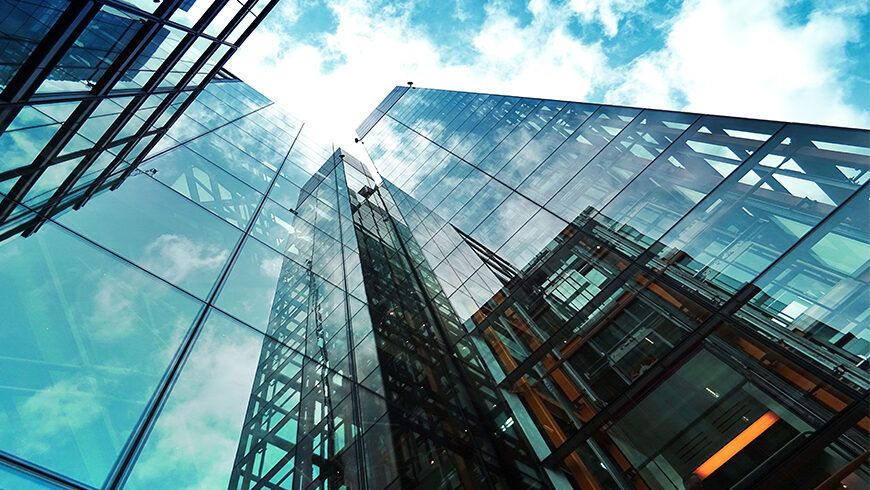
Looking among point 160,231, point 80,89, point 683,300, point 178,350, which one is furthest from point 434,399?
point 80,89

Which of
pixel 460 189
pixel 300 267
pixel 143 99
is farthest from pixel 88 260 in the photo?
pixel 460 189

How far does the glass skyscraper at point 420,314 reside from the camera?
449 cm

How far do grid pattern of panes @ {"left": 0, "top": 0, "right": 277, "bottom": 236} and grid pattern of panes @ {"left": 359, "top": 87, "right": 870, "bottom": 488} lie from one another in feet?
24.4

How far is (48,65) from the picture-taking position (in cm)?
623

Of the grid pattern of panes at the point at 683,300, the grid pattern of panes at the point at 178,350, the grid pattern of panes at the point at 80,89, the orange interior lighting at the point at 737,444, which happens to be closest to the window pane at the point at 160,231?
the grid pattern of panes at the point at 178,350

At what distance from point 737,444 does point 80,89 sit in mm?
10835

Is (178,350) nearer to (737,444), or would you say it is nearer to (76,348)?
(76,348)

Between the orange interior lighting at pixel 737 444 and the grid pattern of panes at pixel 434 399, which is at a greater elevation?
the orange interior lighting at pixel 737 444

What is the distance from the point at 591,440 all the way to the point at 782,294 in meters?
3.04

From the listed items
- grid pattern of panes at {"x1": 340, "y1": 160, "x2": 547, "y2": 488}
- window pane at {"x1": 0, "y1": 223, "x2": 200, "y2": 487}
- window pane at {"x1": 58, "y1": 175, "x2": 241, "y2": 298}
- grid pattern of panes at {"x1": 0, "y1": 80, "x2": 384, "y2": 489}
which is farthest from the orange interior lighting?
window pane at {"x1": 58, "y1": 175, "x2": 241, "y2": 298}

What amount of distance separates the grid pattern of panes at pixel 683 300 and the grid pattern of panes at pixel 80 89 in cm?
744

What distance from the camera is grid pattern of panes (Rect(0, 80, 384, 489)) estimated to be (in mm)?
3811

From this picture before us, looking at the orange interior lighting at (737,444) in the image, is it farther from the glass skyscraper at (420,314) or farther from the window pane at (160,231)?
the window pane at (160,231)

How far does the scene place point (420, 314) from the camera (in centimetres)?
1010
